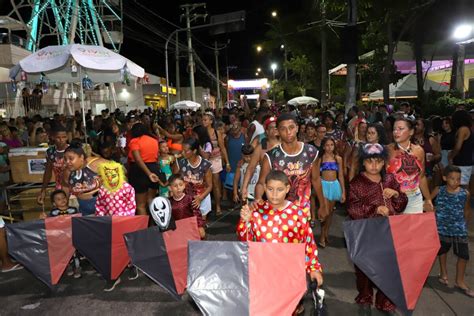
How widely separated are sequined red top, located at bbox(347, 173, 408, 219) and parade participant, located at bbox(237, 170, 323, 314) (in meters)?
0.95

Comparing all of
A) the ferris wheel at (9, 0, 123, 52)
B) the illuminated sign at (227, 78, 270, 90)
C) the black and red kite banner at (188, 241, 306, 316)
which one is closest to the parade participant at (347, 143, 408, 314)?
the black and red kite banner at (188, 241, 306, 316)

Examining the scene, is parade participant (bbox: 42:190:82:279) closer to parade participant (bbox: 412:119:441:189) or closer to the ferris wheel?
parade participant (bbox: 412:119:441:189)

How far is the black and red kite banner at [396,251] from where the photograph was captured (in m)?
3.55

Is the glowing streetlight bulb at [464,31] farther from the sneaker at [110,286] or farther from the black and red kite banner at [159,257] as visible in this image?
the sneaker at [110,286]

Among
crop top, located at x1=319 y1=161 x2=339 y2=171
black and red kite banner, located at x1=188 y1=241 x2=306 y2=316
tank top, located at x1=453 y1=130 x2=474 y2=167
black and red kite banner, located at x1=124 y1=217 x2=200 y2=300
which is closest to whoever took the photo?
black and red kite banner, located at x1=188 y1=241 x2=306 y2=316

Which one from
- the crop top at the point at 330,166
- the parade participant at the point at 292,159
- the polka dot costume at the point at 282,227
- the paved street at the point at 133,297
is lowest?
the paved street at the point at 133,297

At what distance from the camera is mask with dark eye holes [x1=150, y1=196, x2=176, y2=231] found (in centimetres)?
405

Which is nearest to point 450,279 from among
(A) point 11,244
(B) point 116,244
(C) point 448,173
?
(C) point 448,173

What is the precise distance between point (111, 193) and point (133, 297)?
1.29 meters

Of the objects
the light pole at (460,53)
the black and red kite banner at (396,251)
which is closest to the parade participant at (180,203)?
the black and red kite banner at (396,251)

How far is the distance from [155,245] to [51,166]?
2752 mm

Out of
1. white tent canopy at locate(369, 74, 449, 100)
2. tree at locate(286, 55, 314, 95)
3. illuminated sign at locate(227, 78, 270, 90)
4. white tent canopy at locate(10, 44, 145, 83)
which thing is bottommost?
white tent canopy at locate(10, 44, 145, 83)

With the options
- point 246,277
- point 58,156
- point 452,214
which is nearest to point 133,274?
point 58,156

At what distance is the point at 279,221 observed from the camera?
10.9 ft
